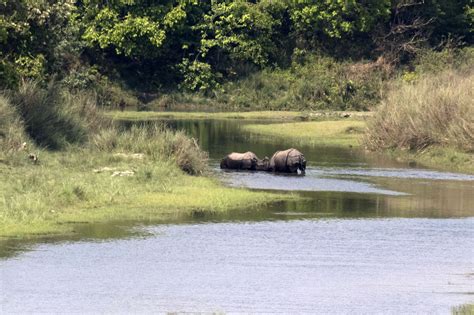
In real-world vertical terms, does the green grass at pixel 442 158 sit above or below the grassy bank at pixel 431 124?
below

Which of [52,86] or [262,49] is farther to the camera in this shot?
[262,49]

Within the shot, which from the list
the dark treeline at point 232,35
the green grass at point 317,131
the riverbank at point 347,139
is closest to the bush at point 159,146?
the riverbank at point 347,139

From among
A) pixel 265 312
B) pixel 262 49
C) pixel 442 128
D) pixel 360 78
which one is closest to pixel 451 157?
pixel 442 128

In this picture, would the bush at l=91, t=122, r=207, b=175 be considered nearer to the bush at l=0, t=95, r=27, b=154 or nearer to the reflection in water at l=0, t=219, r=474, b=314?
the bush at l=0, t=95, r=27, b=154

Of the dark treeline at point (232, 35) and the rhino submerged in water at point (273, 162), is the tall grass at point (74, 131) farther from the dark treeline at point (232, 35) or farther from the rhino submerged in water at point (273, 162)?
the dark treeline at point (232, 35)

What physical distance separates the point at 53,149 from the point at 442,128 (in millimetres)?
11817

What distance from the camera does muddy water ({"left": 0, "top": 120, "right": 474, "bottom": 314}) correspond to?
16344 mm

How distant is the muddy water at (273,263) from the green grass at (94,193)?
774 millimetres

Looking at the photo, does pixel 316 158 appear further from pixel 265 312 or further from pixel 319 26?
pixel 319 26

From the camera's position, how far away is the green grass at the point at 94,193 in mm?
21750

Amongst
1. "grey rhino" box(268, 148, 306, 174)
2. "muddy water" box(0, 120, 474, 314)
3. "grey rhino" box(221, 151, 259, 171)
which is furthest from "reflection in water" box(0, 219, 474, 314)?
"grey rhino" box(221, 151, 259, 171)

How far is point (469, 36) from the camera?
65188 millimetres

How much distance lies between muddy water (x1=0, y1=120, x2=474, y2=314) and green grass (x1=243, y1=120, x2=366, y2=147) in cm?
1544

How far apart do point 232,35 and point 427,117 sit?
2636 cm
